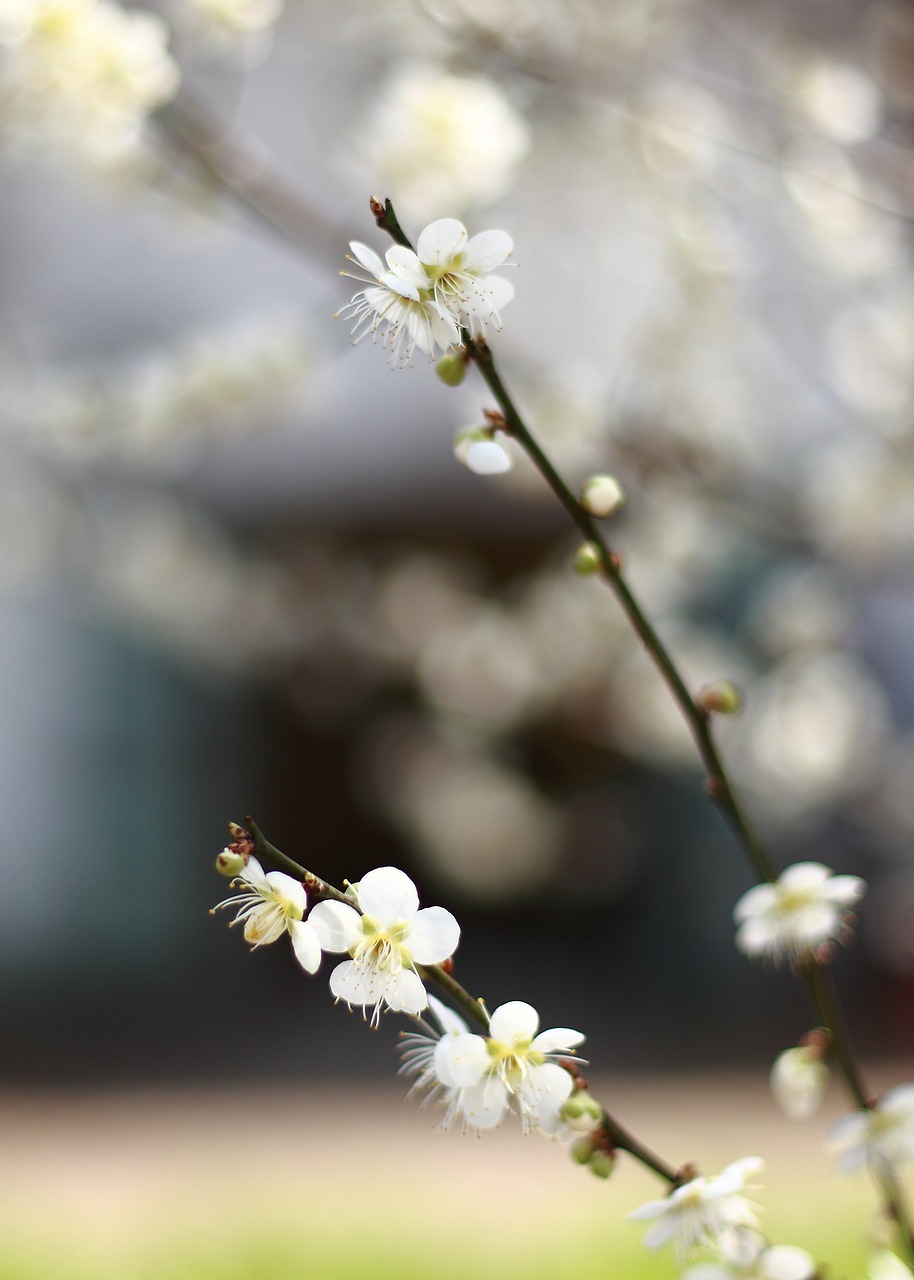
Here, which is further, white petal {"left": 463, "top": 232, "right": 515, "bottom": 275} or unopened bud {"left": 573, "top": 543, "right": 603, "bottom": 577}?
unopened bud {"left": 573, "top": 543, "right": 603, "bottom": 577}

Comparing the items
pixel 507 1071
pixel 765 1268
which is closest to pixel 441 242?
pixel 507 1071

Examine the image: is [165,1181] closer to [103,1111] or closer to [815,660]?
[103,1111]

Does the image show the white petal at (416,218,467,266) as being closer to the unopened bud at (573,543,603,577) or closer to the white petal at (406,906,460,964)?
the unopened bud at (573,543,603,577)

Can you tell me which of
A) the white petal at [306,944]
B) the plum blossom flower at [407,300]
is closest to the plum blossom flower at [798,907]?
the white petal at [306,944]

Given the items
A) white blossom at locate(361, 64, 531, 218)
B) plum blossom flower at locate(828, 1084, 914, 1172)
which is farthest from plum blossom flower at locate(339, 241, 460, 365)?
white blossom at locate(361, 64, 531, 218)

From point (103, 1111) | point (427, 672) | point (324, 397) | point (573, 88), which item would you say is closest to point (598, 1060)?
point (103, 1111)

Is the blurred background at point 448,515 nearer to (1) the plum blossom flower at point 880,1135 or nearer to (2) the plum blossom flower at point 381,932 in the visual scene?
(2) the plum blossom flower at point 381,932
